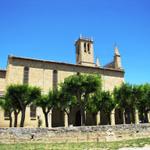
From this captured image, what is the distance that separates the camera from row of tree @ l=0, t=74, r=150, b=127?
29047 mm

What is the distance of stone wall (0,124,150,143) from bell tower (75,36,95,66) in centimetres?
2680

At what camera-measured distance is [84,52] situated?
51125 millimetres

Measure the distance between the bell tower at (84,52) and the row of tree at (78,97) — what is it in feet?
45.8

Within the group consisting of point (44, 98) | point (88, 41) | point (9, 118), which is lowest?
point (9, 118)

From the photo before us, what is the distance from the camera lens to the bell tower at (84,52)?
50562 millimetres

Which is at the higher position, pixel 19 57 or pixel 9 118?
pixel 19 57

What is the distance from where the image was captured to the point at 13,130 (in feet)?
72.6

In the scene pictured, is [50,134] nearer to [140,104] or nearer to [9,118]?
[9,118]

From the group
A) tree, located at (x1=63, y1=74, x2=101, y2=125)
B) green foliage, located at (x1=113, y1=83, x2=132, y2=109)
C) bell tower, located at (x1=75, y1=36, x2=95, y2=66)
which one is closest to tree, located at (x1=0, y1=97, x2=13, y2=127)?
tree, located at (x1=63, y1=74, x2=101, y2=125)

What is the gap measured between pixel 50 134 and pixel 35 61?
21.6 m

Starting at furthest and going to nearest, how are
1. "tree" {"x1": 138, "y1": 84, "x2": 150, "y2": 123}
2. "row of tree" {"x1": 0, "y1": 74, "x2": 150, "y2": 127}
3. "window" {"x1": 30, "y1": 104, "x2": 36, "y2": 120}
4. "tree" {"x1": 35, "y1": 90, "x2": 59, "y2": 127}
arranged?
1. "window" {"x1": 30, "y1": 104, "x2": 36, "y2": 120}
2. "tree" {"x1": 138, "y1": 84, "x2": 150, "y2": 123}
3. "tree" {"x1": 35, "y1": 90, "x2": 59, "y2": 127}
4. "row of tree" {"x1": 0, "y1": 74, "x2": 150, "y2": 127}

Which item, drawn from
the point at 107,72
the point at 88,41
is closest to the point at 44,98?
the point at 107,72

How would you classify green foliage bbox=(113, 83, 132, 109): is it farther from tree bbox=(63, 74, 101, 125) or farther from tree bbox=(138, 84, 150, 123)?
tree bbox=(63, 74, 101, 125)

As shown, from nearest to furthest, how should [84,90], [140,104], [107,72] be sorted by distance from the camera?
[84,90], [140,104], [107,72]
